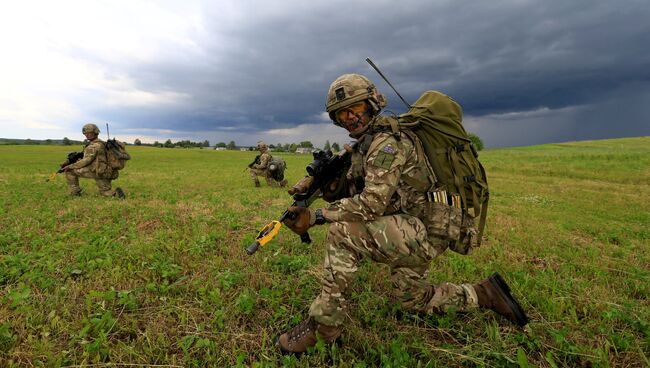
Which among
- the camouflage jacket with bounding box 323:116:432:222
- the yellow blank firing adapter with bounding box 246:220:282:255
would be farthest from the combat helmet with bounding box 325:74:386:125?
the yellow blank firing adapter with bounding box 246:220:282:255

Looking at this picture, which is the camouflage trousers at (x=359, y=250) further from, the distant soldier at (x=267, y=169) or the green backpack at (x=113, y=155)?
the distant soldier at (x=267, y=169)

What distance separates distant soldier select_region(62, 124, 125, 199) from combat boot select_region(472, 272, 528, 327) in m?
11.5

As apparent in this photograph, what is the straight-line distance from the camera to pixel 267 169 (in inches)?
611

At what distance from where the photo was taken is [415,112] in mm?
3264

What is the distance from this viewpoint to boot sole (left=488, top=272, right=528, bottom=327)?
338 centimetres

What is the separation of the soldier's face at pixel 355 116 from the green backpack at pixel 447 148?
0.37m

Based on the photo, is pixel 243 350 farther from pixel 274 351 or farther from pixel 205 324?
pixel 205 324

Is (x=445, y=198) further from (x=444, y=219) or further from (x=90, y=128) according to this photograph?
(x=90, y=128)

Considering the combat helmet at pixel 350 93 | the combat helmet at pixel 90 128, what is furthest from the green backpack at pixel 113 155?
the combat helmet at pixel 350 93

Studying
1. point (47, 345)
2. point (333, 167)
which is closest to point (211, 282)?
point (47, 345)

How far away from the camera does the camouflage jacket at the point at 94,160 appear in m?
10.9

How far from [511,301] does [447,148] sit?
1.80 metres

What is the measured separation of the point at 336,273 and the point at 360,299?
115cm

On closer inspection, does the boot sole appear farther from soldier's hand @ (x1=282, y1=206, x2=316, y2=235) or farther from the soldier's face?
the soldier's face
